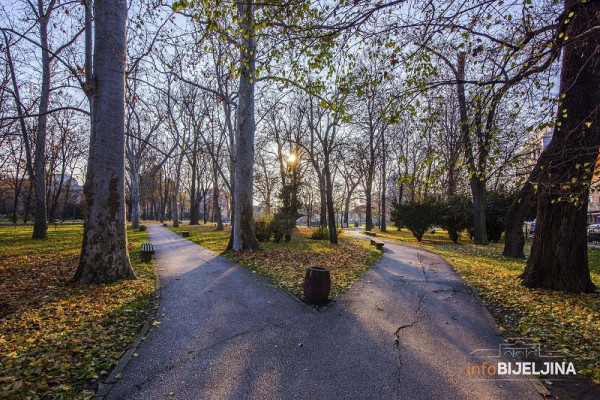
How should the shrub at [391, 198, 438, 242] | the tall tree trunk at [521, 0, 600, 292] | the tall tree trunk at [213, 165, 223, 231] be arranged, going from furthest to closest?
the tall tree trunk at [213, 165, 223, 231] < the shrub at [391, 198, 438, 242] < the tall tree trunk at [521, 0, 600, 292]

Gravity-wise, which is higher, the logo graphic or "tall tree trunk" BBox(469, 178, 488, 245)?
"tall tree trunk" BBox(469, 178, 488, 245)

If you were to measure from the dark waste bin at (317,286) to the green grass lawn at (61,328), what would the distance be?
9.46 ft

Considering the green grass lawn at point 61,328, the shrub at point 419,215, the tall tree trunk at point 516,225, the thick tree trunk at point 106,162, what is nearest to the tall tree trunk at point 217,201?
the shrub at point 419,215

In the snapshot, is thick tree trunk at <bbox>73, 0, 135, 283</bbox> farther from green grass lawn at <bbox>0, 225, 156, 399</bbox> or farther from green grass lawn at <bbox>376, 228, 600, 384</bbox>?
green grass lawn at <bbox>376, 228, 600, 384</bbox>

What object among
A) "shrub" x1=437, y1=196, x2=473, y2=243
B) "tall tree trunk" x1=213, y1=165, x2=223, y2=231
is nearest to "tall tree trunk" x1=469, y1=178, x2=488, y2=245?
"shrub" x1=437, y1=196, x2=473, y2=243

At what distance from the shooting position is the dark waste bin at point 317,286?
17.5 feet

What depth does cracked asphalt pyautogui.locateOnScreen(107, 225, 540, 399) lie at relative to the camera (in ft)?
9.50

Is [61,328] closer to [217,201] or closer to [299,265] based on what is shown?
[299,265]

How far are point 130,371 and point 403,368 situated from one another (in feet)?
10.2

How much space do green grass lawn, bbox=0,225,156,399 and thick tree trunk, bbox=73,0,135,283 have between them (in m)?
0.53

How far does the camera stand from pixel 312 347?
3.76m

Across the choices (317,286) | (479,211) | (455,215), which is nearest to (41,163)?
(317,286)

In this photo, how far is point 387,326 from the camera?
14.9ft

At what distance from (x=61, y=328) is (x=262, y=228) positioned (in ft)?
35.2
